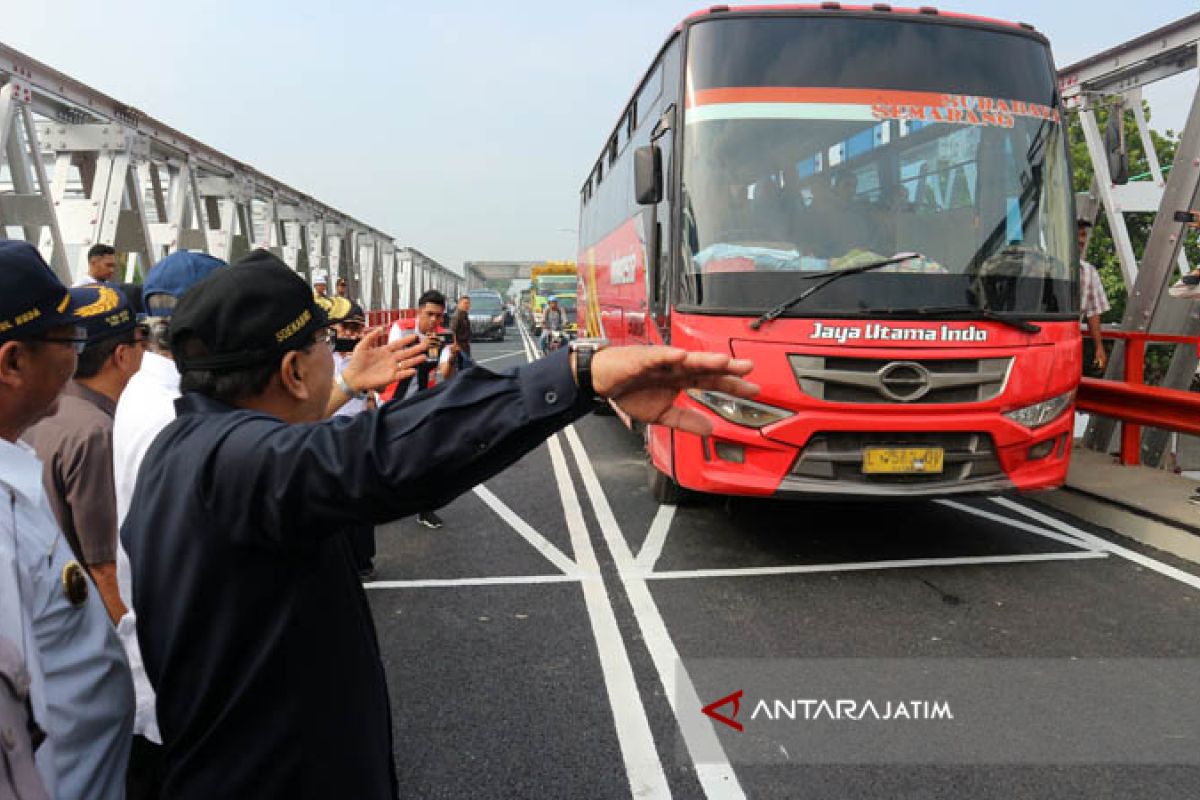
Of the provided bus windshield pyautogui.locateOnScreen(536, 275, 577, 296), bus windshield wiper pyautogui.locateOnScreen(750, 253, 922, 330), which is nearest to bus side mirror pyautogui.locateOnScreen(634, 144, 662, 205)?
bus windshield wiper pyautogui.locateOnScreen(750, 253, 922, 330)

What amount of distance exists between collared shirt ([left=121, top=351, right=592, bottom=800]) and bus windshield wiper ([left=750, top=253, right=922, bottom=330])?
3731 millimetres

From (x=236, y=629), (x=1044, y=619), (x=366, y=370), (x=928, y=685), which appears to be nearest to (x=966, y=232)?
(x=1044, y=619)

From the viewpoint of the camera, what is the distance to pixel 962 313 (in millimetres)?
4969

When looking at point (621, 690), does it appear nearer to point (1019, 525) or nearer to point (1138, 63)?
point (1019, 525)

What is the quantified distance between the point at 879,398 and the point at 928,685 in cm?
170

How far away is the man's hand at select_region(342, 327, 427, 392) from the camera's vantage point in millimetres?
2119

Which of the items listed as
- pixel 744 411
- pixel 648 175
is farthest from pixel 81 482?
pixel 648 175

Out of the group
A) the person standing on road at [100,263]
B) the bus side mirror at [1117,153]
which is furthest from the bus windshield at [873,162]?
the person standing on road at [100,263]

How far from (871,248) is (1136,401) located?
304 cm

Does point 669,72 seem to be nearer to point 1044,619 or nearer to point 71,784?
point 1044,619

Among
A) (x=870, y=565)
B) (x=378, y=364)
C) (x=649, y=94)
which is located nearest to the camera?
Result: (x=378, y=364)

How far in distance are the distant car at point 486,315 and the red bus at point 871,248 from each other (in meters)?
28.1

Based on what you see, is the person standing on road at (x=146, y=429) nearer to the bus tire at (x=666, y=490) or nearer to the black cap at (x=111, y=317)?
the black cap at (x=111, y=317)

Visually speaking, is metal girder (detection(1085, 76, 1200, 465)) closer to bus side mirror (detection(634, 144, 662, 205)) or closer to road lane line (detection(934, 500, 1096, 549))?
road lane line (detection(934, 500, 1096, 549))
